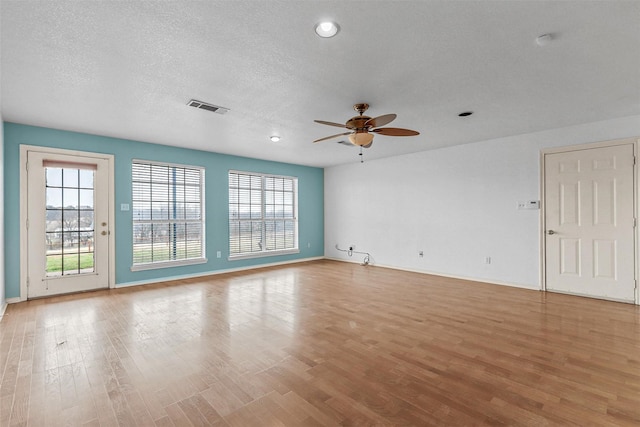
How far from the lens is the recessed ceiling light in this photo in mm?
2178

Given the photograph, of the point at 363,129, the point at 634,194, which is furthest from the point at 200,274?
the point at 634,194

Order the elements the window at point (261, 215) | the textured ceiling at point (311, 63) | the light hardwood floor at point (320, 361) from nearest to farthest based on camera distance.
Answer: the light hardwood floor at point (320, 361) < the textured ceiling at point (311, 63) < the window at point (261, 215)

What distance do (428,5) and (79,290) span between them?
20.1ft

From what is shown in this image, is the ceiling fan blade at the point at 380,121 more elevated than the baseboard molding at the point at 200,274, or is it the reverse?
the ceiling fan blade at the point at 380,121

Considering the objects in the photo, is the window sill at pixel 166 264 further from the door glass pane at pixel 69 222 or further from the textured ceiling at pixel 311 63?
the textured ceiling at pixel 311 63

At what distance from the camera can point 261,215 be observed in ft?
24.9

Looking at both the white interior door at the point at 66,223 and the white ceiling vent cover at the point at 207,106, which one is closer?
the white ceiling vent cover at the point at 207,106

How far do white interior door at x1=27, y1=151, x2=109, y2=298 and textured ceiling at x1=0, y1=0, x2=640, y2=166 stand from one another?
72 cm

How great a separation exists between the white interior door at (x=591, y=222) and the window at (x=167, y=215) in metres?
6.49

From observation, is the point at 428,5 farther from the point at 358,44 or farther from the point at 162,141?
the point at 162,141

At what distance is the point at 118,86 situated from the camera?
3.21 m

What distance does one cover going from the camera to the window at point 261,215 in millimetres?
7043

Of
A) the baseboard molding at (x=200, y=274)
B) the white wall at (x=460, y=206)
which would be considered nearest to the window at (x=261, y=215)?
the baseboard molding at (x=200, y=274)

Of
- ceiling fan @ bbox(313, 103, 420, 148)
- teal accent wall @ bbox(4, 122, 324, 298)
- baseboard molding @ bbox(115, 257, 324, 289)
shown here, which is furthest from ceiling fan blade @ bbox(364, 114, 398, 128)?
baseboard molding @ bbox(115, 257, 324, 289)
